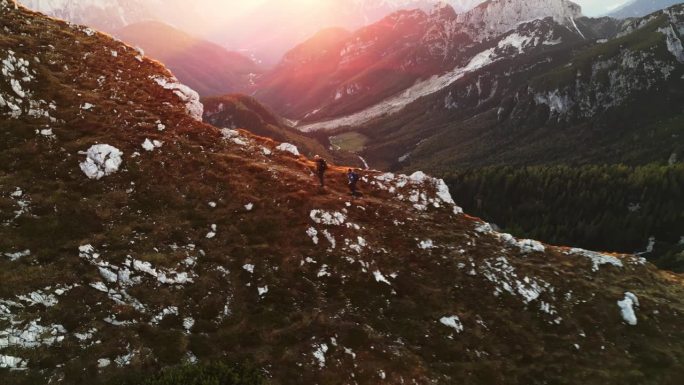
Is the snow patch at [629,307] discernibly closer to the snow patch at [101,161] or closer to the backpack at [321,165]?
the backpack at [321,165]

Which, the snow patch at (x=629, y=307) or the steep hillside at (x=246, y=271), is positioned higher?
the steep hillside at (x=246, y=271)

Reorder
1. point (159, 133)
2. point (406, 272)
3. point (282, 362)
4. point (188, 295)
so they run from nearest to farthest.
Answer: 1. point (282, 362)
2. point (188, 295)
3. point (406, 272)
4. point (159, 133)

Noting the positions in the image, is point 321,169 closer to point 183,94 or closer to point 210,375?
point 183,94

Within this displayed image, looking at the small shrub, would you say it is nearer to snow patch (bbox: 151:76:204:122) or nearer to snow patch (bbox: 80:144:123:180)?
snow patch (bbox: 80:144:123:180)

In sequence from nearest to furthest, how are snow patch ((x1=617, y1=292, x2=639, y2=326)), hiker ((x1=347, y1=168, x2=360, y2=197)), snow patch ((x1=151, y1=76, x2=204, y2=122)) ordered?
1. snow patch ((x1=617, y1=292, x2=639, y2=326))
2. hiker ((x1=347, y1=168, x2=360, y2=197))
3. snow patch ((x1=151, y1=76, x2=204, y2=122))

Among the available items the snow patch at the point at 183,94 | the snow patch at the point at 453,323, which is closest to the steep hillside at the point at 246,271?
the snow patch at the point at 453,323

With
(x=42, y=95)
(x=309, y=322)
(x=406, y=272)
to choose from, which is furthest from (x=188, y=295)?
(x=42, y=95)

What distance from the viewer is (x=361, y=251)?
1626 inches

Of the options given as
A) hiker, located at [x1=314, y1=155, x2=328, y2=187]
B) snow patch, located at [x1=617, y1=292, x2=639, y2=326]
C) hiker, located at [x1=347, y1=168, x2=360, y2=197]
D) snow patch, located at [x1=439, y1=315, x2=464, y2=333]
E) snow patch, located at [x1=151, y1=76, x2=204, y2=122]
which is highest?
snow patch, located at [x1=151, y1=76, x2=204, y2=122]

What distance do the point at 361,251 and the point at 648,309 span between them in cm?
3000

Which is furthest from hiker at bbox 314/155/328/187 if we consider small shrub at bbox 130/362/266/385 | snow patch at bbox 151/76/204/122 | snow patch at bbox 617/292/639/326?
snow patch at bbox 617/292/639/326

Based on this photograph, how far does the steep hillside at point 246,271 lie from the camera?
1110 inches

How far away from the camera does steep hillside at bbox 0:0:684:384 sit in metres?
28.2

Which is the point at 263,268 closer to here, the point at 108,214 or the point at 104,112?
the point at 108,214
